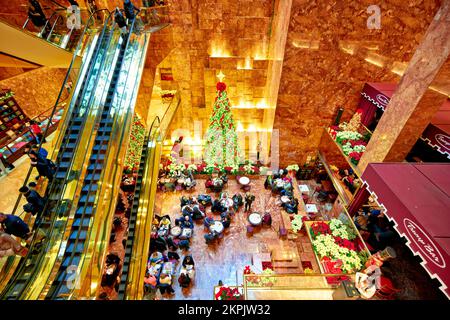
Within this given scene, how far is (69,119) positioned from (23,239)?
355cm

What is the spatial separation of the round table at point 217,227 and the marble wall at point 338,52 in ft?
17.3

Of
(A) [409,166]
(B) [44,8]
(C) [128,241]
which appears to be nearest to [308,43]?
(A) [409,166]

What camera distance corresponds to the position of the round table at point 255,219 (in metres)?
9.10

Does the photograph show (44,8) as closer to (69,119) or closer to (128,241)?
(69,119)

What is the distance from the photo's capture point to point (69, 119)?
22.0ft

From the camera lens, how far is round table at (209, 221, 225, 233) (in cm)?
866

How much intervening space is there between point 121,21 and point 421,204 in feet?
36.3

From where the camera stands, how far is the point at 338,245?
7102mm

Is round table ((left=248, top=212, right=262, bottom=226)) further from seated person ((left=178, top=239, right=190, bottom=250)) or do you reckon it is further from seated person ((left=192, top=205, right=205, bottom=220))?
seated person ((left=178, top=239, right=190, bottom=250))

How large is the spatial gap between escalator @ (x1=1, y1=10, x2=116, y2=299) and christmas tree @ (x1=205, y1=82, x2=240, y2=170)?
170 inches

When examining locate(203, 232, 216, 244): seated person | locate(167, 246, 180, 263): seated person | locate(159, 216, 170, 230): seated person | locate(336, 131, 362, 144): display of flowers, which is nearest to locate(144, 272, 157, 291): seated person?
locate(167, 246, 180, 263): seated person

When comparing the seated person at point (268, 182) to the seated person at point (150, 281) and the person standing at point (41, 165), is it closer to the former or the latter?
the seated person at point (150, 281)

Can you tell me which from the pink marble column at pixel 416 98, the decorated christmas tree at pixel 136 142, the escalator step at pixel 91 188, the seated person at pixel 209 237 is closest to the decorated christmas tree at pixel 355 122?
the pink marble column at pixel 416 98

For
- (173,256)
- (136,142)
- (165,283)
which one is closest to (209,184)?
(173,256)
